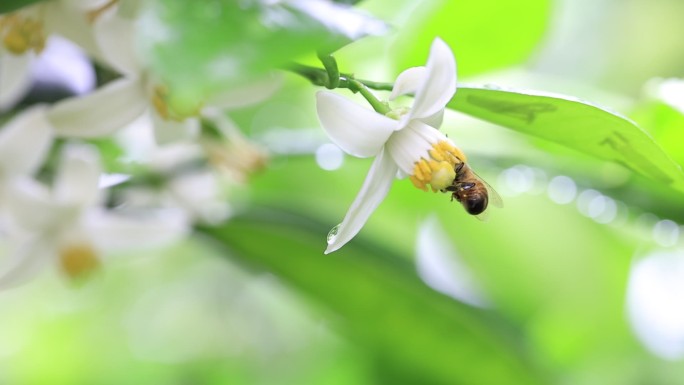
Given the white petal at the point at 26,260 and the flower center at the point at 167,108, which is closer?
the flower center at the point at 167,108

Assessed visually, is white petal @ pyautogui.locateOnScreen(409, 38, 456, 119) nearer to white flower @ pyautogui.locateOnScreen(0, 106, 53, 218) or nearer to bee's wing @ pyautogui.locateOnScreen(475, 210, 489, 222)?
bee's wing @ pyautogui.locateOnScreen(475, 210, 489, 222)

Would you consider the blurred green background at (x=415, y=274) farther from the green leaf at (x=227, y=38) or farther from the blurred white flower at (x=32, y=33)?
the blurred white flower at (x=32, y=33)

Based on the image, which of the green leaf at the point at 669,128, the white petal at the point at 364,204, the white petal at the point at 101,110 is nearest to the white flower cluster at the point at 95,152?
the white petal at the point at 101,110

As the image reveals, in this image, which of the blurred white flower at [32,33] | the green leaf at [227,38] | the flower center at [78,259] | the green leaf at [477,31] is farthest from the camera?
the flower center at [78,259]

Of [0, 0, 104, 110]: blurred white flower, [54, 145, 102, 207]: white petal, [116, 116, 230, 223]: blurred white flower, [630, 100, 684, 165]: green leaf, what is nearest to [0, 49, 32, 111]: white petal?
[0, 0, 104, 110]: blurred white flower

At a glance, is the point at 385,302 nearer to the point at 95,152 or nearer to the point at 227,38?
the point at 95,152

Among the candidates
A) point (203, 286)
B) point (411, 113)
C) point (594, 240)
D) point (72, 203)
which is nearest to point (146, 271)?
point (203, 286)
